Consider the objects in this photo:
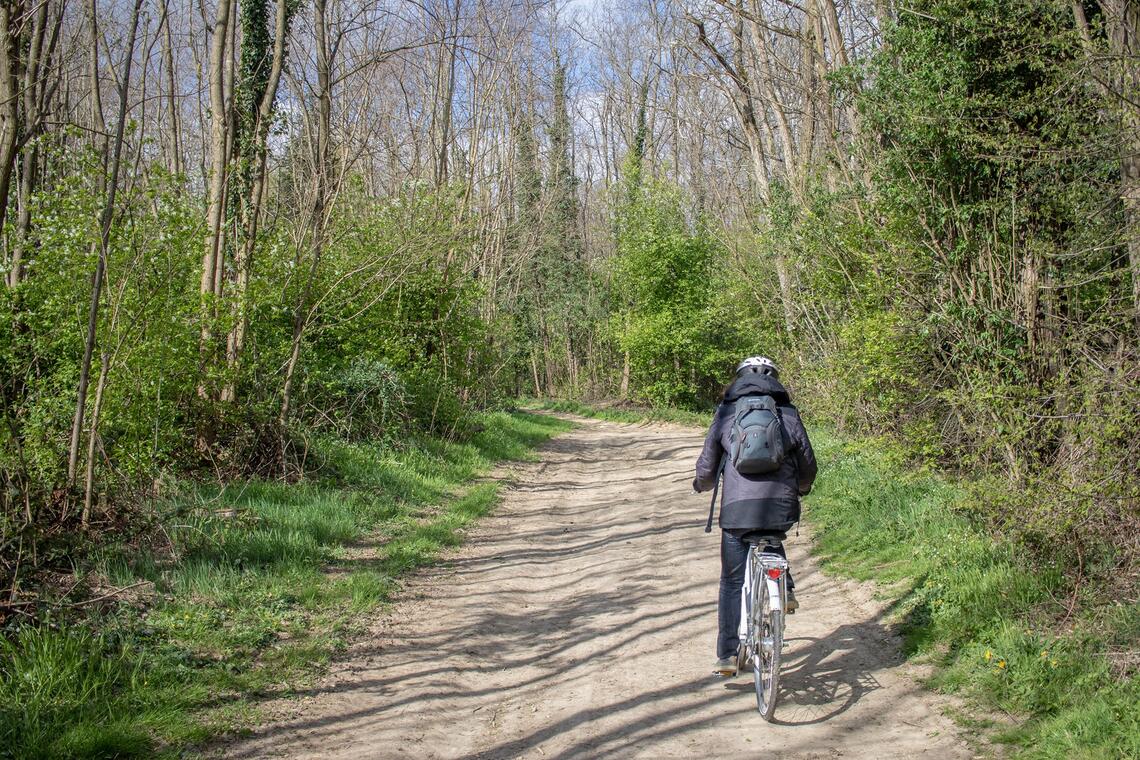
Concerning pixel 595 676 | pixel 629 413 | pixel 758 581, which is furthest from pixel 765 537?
pixel 629 413

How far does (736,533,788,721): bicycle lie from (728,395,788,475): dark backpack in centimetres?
46

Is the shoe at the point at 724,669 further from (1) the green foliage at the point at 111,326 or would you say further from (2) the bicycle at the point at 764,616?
(1) the green foliage at the point at 111,326

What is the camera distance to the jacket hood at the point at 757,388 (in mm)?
5113

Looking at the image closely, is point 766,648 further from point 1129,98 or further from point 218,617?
point 1129,98

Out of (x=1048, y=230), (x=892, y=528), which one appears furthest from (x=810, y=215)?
(x=892, y=528)

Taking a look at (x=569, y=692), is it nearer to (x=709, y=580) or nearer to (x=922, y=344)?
(x=709, y=580)

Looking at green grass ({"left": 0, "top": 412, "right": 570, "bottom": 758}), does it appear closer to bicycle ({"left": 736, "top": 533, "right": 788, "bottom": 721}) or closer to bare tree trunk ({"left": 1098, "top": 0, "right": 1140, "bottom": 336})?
bicycle ({"left": 736, "top": 533, "right": 788, "bottom": 721})

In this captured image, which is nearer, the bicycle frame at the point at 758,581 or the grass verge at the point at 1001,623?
the grass verge at the point at 1001,623

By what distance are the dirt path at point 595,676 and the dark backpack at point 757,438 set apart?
1422 mm

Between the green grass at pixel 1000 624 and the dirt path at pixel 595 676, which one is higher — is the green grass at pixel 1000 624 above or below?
above

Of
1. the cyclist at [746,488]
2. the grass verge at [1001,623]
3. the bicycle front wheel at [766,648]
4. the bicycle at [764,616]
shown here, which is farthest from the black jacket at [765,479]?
the grass verge at [1001,623]

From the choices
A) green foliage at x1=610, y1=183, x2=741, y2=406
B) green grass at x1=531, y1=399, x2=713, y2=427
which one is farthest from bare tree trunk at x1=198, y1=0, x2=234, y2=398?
green foliage at x1=610, y1=183, x2=741, y2=406

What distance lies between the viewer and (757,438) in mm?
4906

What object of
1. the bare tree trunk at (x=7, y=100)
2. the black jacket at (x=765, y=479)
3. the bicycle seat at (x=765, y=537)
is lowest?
the bicycle seat at (x=765, y=537)
